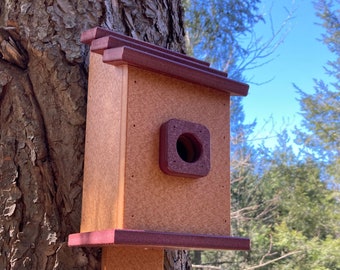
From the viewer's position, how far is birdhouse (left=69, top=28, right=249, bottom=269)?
1.15 metres

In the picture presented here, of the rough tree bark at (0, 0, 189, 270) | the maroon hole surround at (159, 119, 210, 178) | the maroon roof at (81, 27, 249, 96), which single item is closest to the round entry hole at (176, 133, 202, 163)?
the maroon hole surround at (159, 119, 210, 178)

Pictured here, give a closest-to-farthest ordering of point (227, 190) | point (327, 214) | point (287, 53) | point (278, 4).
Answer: point (227, 190), point (327, 214), point (278, 4), point (287, 53)

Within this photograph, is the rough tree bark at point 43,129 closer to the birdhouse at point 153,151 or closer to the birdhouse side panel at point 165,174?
the birdhouse at point 153,151

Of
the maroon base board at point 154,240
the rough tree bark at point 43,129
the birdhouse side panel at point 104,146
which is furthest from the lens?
the rough tree bark at point 43,129

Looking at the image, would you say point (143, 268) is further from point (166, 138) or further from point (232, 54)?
point (232, 54)

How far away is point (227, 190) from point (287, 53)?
30.8 feet

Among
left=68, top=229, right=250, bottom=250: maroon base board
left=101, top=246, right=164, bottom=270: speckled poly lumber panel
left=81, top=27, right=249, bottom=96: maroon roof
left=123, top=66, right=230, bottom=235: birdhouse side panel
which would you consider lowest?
left=101, top=246, right=164, bottom=270: speckled poly lumber panel

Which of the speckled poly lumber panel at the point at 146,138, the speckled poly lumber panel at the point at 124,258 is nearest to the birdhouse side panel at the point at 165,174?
the speckled poly lumber panel at the point at 146,138

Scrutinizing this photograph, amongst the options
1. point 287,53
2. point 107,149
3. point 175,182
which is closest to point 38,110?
point 107,149

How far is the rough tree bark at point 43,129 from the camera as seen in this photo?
4.20ft

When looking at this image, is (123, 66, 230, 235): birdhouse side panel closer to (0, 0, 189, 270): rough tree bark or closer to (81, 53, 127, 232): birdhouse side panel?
(81, 53, 127, 232): birdhouse side panel

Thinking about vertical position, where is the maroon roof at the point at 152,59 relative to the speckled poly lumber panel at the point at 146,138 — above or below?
above

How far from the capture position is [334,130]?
8.29m

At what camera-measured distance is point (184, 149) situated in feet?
4.36
